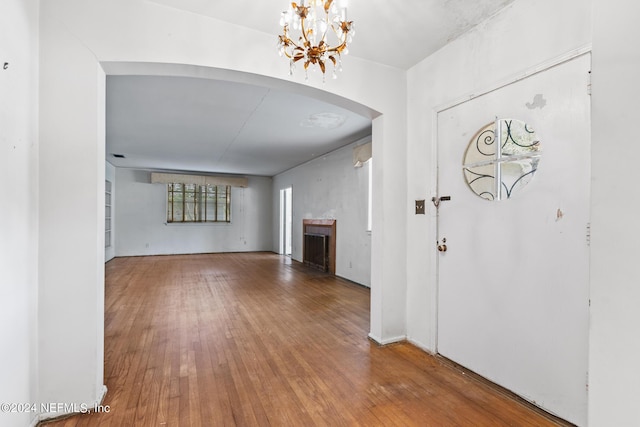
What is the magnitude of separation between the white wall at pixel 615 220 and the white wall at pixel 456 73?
A: 1271 millimetres

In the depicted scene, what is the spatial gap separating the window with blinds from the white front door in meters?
8.47

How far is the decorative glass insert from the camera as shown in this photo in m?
1.94

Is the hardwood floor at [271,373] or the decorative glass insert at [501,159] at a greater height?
the decorative glass insert at [501,159]

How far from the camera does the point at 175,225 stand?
9.29 metres

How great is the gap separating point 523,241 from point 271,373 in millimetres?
2021

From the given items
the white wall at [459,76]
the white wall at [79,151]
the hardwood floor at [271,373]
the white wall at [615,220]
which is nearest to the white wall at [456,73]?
the white wall at [459,76]

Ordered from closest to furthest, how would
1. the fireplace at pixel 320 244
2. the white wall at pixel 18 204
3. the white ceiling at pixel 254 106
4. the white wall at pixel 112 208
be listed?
the white wall at pixel 18 204, the white ceiling at pixel 254 106, the fireplace at pixel 320 244, the white wall at pixel 112 208

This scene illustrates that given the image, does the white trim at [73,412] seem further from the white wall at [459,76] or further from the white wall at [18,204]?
the white wall at [459,76]

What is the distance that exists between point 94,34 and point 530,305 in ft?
10.6

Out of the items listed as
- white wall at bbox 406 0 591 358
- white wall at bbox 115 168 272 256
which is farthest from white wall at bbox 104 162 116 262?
white wall at bbox 406 0 591 358

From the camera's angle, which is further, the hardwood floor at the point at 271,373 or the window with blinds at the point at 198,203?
the window with blinds at the point at 198,203

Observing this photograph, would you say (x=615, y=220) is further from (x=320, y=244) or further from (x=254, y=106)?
(x=320, y=244)

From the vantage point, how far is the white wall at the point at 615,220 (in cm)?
71

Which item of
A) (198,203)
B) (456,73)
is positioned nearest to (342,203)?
(456,73)
